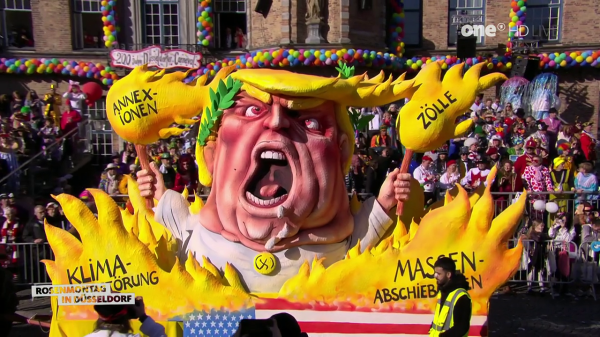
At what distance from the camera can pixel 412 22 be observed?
17.4 m

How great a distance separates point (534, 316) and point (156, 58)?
11850mm

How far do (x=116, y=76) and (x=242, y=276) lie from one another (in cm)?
1300

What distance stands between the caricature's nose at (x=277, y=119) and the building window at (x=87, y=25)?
47.7 feet

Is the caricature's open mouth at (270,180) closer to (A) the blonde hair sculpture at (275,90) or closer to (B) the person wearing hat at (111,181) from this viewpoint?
(A) the blonde hair sculpture at (275,90)

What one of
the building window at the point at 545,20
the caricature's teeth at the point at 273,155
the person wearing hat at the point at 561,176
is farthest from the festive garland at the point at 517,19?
the caricature's teeth at the point at 273,155

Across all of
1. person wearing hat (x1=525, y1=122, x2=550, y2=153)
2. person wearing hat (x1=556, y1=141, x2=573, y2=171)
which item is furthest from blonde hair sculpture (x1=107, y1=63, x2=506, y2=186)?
person wearing hat (x1=525, y1=122, x2=550, y2=153)

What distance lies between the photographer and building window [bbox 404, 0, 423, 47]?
17344 mm

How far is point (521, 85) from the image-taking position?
15.1 m

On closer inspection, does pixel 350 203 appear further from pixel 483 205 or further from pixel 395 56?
pixel 395 56

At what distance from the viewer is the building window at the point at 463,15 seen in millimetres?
17156

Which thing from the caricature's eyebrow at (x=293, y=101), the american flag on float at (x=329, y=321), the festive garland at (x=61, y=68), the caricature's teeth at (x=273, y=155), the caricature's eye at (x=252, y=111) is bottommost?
the american flag on float at (x=329, y=321)

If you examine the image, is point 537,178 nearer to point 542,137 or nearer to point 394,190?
point 542,137

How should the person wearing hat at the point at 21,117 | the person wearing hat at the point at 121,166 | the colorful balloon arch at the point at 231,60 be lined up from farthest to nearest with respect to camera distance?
1. the colorful balloon arch at the point at 231,60
2. the person wearing hat at the point at 21,117
3. the person wearing hat at the point at 121,166

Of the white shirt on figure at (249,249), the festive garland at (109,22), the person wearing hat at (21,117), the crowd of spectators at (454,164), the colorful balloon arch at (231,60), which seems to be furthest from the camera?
the festive garland at (109,22)
